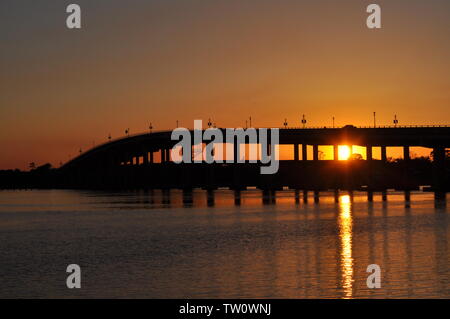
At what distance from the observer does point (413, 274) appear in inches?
1634

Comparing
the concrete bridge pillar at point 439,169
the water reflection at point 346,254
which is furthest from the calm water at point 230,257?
the concrete bridge pillar at point 439,169

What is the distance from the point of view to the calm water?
124ft

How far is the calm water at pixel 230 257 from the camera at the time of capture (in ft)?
124

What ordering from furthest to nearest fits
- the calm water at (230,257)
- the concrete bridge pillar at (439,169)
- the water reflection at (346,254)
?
the concrete bridge pillar at (439,169) < the water reflection at (346,254) < the calm water at (230,257)

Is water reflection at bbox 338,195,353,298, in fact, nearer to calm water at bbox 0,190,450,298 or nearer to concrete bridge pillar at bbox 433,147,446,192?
calm water at bbox 0,190,450,298

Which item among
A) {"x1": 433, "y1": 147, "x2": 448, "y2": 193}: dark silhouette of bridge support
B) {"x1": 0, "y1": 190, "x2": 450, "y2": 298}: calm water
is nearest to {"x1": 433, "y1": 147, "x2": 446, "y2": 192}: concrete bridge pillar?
{"x1": 433, "y1": 147, "x2": 448, "y2": 193}: dark silhouette of bridge support

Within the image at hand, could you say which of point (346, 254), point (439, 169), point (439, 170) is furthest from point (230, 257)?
point (439, 170)

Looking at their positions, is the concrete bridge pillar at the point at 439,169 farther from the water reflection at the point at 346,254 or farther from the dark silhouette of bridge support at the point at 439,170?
the water reflection at the point at 346,254

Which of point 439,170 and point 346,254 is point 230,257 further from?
point 439,170

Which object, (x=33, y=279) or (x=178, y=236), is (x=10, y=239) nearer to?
(x=178, y=236)

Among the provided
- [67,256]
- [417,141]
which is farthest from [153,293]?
[417,141]

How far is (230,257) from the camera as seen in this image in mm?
51844
